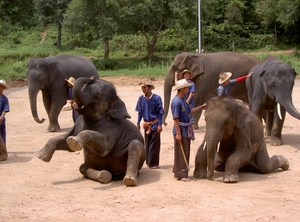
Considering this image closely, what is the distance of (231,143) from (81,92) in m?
2.21

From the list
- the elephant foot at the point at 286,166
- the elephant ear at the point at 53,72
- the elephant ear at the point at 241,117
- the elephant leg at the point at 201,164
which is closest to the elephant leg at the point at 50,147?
the elephant leg at the point at 201,164

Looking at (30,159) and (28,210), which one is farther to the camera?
(30,159)

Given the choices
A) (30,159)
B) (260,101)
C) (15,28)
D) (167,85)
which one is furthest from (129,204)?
(15,28)

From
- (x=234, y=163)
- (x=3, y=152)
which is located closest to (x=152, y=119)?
(x=234, y=163)

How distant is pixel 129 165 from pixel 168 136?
455 cm

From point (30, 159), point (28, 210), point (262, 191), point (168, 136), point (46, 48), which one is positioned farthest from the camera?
point (46, 48)

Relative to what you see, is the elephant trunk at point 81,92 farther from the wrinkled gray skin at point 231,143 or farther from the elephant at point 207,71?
the elephant at point 207,71

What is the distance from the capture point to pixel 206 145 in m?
8.11

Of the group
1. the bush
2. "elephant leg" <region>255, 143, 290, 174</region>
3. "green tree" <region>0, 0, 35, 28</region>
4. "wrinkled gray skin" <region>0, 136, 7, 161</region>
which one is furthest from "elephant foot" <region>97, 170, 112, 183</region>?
"green tree" <region>0, 0, 35, 28</region>

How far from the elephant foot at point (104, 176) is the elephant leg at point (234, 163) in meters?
1.59

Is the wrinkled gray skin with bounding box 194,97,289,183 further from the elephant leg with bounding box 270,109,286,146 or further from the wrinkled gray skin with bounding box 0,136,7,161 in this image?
the wrinkled gray skin with bounding box 0,136,7,161

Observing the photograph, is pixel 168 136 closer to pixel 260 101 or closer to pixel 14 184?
pixel 260 101

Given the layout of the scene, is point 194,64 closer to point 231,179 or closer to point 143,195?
point 231,179

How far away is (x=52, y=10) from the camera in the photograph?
42.8 meters
